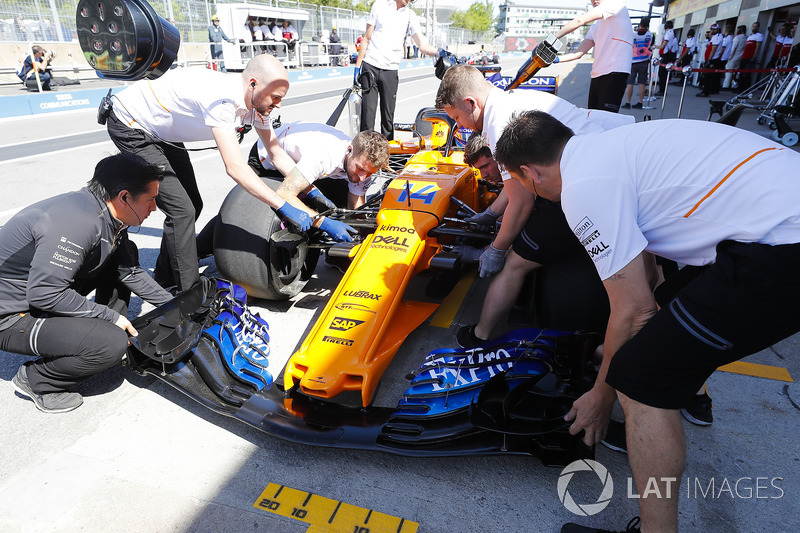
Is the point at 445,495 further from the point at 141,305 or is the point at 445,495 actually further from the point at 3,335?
the point at 141,305

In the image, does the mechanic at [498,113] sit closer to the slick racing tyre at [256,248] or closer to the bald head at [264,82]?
the bald head at [264,82]

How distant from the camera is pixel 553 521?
1.97 metres

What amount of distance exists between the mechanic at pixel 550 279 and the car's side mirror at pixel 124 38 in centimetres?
230

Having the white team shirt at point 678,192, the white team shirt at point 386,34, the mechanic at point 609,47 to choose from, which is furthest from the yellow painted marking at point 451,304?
the white team shirt at point 386,34

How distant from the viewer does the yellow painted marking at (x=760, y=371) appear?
2.82 metres

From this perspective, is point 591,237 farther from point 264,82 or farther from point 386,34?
point 386,34

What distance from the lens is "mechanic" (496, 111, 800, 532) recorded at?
1.55 meters

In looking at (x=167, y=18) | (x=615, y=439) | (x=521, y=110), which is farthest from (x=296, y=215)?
(x=167, y=18)

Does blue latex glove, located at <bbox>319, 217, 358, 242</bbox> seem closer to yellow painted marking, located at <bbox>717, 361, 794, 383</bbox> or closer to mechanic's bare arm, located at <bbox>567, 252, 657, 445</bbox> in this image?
mechanic's bare arm, located at <bbox>567, 252, 657, 445</bbox>

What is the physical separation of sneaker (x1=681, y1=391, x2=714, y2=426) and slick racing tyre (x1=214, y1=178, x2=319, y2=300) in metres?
2.26

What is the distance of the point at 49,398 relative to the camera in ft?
8.43

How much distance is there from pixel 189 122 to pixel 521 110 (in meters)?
1.96

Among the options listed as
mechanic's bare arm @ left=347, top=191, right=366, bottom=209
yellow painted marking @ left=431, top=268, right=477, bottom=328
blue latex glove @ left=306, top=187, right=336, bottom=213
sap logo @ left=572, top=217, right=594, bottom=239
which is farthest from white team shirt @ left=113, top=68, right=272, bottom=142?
sap logo @ left=572, top=217, right=594, bottom=239

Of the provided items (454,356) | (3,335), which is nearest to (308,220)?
(454,356)
